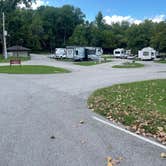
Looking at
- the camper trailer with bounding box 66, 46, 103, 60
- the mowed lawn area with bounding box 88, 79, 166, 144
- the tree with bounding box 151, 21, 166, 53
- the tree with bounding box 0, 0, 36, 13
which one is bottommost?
the mowed lawn area with bounding box 88, 79, 166, 144

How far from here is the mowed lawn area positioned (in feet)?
21.1

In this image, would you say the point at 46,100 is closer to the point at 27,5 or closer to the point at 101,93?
the point at 101,93

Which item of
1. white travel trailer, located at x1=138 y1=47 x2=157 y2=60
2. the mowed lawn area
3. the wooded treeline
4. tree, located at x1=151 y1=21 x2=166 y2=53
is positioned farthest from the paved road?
white travel trailer, located at x1=138 y1=47 x2=157 y2=60

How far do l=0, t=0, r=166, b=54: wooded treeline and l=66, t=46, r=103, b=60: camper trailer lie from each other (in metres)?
13.0

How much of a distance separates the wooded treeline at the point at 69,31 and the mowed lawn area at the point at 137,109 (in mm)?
46071

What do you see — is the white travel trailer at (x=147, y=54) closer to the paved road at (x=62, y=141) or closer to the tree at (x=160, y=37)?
the tree at (x=160, y=37)

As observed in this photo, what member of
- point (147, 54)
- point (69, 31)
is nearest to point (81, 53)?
point (147, 54)

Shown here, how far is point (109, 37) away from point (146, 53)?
37.5m

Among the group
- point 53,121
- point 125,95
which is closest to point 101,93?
point 125,95

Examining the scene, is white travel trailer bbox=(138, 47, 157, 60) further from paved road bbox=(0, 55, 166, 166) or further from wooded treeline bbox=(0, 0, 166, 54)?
paved road bbox=(0, 55, 166, 166)

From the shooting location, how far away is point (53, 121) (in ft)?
23.3

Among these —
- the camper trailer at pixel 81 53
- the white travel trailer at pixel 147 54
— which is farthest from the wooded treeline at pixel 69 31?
the camper trailer at pixel 81 53

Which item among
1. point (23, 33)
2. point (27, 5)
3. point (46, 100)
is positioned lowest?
point (46, 100)

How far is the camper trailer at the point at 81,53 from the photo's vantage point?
52344 mm
